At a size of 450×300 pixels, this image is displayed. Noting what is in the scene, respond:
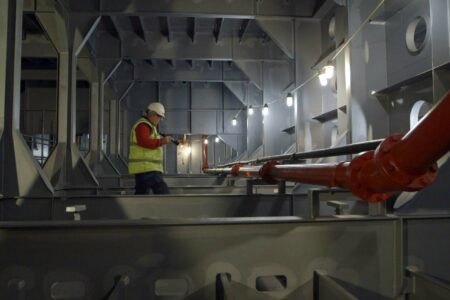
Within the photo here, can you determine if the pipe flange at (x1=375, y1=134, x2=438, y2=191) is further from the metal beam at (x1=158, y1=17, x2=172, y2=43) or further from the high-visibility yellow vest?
the metal beam at (x1=158, y1=17, x2=172, y2=43)

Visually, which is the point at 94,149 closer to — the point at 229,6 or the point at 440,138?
the point at 229,6

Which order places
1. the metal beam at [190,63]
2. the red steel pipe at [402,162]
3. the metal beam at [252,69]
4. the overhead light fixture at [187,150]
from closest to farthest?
the red steel pipe at [402,162]
the metal beam at [252,69]
the metal beam at [190,63]
the overhead light fixture at [187,150]

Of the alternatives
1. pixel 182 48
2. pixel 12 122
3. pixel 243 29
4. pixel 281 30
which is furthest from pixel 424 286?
pixel 182 48

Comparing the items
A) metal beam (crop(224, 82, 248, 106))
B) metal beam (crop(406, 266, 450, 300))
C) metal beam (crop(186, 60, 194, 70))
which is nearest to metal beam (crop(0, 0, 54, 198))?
metal beam (crop(406, 266, 450, 300))

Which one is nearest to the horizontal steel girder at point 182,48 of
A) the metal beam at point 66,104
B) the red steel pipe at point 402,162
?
the metal beam at point 66,104

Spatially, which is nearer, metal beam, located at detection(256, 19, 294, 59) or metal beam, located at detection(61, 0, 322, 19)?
metal beam, located at detection(61, 0, 322, 19)

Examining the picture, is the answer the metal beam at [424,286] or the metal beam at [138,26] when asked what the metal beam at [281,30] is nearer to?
the metal beam at [138,26]

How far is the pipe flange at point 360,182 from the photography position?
4.16ft

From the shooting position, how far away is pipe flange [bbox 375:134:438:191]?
109cm

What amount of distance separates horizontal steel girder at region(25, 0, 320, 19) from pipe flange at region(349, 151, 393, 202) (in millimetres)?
6412

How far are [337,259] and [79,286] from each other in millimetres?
1217

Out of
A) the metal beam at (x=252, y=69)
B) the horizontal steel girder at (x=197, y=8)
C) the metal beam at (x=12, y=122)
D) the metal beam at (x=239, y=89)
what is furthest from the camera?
the metal beam at (x=239, y=89)

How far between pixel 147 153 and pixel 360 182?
387 cm

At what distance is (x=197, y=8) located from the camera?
7.04 m
